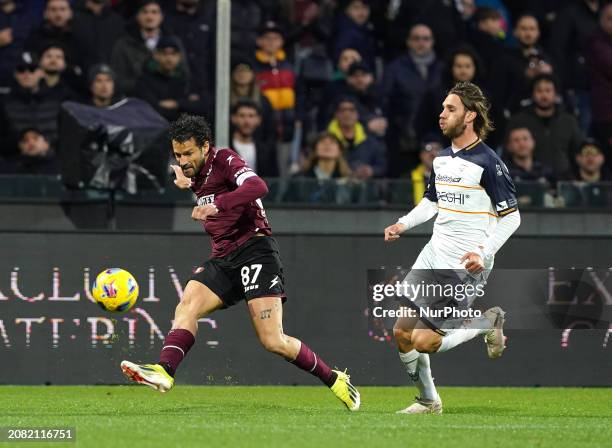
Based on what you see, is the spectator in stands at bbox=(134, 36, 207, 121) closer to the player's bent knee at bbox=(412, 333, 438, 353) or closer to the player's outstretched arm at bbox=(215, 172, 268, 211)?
the player's outstretched arm at bbox=(215, 172, 268, 211)

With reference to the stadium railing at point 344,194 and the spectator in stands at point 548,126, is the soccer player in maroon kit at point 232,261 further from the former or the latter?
the spectator in stands at point 548,126

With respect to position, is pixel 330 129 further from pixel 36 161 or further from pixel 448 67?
pixel 36 161

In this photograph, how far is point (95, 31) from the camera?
17453 mm

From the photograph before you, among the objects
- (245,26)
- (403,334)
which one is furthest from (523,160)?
(403,334)

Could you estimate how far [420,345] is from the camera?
420 inches

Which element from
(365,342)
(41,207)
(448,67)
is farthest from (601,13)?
(41,207)

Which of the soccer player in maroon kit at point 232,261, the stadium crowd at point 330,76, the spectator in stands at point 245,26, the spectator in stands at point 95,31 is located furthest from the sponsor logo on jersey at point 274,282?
the spectator in stands at point 95,31

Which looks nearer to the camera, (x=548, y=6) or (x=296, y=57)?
(x=296, y=57)

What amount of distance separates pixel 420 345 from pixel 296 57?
26.4 ft

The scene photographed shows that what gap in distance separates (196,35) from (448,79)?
312cm

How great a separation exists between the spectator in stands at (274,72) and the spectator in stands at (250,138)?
1094 mm

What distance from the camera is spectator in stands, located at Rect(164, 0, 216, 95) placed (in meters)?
17.5

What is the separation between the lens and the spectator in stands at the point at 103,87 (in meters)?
15.8

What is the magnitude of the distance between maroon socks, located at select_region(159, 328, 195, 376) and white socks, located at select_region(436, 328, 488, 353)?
188 cm
